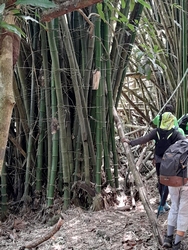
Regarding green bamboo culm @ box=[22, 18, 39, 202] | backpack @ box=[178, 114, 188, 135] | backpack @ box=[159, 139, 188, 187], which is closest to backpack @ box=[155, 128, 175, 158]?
backpack @ box=[178, 114, 188, 135]

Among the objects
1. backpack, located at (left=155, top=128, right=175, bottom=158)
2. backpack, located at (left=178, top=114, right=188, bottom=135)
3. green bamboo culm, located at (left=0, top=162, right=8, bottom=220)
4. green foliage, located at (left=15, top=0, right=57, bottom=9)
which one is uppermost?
green foliage, located at (left=15, top=0, right=57, bottom=9)

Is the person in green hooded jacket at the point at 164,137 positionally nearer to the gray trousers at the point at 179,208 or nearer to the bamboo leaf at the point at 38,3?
the gray trousers at the point at 179,208

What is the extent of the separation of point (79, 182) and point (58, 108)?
0.73m

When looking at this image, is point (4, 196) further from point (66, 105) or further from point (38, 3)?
point (38, 3)

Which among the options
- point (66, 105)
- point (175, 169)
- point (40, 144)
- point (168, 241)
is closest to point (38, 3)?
point (175, 169)

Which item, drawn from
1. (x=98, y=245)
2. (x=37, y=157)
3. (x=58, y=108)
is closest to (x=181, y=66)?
(x=58, y=108)

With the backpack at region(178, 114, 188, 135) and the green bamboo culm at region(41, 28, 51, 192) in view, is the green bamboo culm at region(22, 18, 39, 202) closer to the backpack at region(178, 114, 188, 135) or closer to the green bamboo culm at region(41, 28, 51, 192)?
the green bamboo culm at region(41, 28, 51, 192)

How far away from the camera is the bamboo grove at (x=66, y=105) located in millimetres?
2951

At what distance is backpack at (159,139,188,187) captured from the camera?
2291mm

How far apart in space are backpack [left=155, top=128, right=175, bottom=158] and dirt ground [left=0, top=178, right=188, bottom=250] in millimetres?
606

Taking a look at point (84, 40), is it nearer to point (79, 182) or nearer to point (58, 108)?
point (58, 108)

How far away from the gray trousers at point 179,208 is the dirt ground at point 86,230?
210mm

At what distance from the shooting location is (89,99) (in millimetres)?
3189

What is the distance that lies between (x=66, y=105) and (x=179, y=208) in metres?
1.39
